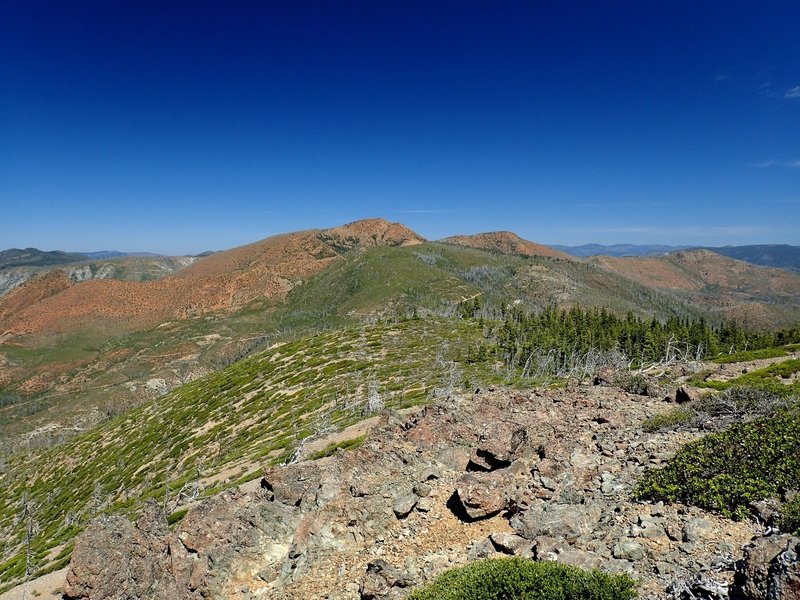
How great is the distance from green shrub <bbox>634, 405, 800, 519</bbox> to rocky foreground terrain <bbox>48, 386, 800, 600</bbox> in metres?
0.72

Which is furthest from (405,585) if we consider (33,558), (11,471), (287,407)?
(11,471)

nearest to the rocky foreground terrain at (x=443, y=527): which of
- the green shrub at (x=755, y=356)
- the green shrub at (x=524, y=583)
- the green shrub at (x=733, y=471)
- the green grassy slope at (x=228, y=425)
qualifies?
the green shrub at (x=733, y=471)

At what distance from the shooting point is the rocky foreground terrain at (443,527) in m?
12.1

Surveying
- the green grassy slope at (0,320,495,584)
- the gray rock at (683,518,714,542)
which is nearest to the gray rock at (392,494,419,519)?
the gray rock at (683,518,714,542)

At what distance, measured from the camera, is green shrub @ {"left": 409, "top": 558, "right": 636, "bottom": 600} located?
11055mm

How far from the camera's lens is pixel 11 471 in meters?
133

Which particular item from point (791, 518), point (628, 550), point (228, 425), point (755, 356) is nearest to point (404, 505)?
point (628, 550)

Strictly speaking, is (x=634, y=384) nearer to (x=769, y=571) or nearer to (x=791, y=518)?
(x=791, y=518)

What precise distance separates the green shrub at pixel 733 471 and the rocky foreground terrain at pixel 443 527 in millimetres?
716

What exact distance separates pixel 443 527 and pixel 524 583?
216 inches

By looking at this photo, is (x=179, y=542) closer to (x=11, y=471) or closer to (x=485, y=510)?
(x=485, y=510)

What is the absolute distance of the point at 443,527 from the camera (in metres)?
16.6

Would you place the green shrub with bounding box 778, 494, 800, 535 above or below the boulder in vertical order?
above

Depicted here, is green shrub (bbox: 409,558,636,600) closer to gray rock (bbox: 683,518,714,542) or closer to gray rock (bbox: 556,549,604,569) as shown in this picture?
gray rock (bbox: 556,549,604,569)
